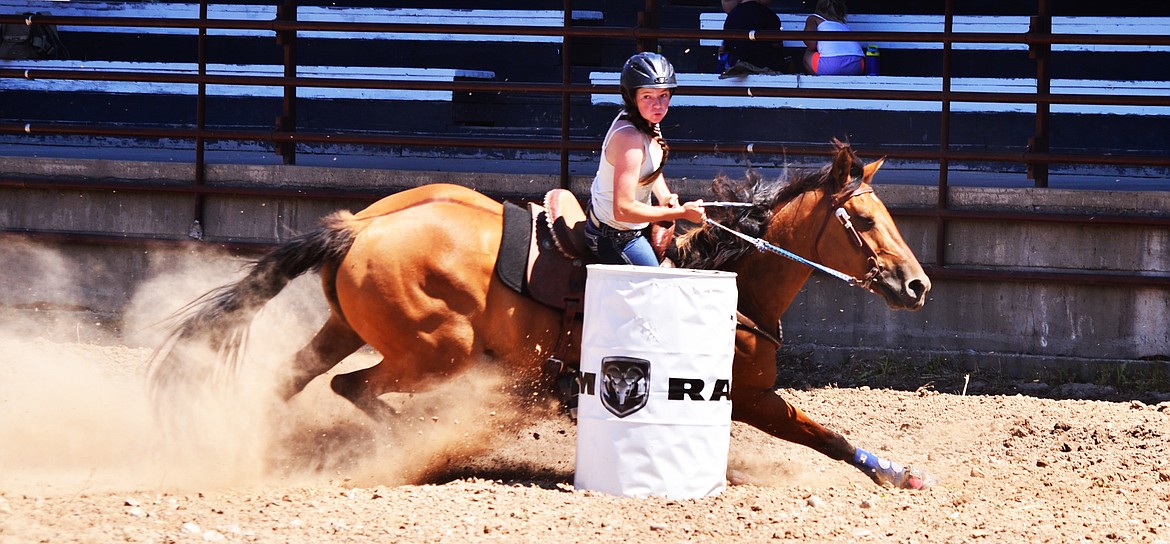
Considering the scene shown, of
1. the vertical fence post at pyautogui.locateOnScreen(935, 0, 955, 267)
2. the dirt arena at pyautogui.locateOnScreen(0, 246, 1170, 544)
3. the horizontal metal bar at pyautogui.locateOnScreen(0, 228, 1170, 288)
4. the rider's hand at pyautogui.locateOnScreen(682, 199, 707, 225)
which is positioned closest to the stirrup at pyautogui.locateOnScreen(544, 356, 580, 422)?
the dirt arena at pyautogui.locateOnScreen(0, 246, 1170, 544)

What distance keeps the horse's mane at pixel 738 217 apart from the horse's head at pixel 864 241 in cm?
10

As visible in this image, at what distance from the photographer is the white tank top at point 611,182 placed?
543cm

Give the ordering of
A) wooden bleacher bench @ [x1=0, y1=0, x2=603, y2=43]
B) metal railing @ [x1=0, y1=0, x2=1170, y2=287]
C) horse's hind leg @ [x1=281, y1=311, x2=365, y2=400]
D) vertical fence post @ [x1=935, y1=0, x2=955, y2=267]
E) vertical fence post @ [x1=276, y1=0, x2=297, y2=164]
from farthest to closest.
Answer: wooden bleacher bench @ [x1=0, y1=0, x2=603, y2=43] < vertical fence post @ [x1=276, y1=0, x2=297, y2=164] < vertical fence post @ [x1=935, y1=0, x2=955, y2=267] < metal railing @ [x1=0, y1=0, x2=1170, y2=287] < horse's hind leg @ [x1=281, y1=311, x2=365, y2=400]

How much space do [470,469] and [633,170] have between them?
185 cm

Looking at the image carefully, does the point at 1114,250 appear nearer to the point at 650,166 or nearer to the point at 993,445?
the point at 993,445

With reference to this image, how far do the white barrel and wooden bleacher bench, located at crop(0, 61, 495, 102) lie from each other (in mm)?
6156

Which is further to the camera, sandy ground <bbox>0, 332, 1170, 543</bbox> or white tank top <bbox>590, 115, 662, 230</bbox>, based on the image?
white tank top <bbox>590, 115, 662, 230</bbox>

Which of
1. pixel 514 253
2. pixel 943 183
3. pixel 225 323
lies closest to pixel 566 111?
pixel 943 183

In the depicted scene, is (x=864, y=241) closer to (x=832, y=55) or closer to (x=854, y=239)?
(x=854, y=239)

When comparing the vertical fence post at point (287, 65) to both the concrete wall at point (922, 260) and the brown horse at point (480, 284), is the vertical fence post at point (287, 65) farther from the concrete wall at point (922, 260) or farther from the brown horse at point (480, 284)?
the brown horse at point (480, 284)

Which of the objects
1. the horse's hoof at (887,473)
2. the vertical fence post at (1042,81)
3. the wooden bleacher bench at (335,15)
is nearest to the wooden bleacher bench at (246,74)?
the wooden bleacher bench at (335,15)

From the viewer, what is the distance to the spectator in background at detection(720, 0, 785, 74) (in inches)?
366

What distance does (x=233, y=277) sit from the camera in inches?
353

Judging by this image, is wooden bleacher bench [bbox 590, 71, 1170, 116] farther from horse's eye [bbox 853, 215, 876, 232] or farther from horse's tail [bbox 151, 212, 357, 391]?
horse's tail [bbox 151, 212, 357, 391]
